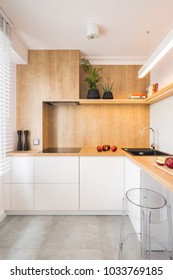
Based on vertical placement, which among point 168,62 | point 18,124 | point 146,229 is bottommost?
point 146,229

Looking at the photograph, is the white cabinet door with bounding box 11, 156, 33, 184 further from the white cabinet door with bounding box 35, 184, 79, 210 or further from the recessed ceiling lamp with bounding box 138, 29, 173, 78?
the recessed ceiling lamp with bounding box 138, 29, 173, 78

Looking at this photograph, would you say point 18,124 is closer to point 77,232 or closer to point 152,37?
point 77,232

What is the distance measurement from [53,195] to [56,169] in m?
0.36

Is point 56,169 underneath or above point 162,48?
underneath

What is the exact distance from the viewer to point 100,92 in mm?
3055

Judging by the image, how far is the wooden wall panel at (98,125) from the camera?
9.97 ft

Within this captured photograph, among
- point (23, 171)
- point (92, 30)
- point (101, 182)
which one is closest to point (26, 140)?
point (23, 171)

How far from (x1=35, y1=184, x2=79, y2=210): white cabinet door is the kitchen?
19 mm

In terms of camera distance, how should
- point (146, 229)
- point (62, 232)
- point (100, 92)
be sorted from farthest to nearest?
point (100, 92)
point (62, 232)
point (146, 229)

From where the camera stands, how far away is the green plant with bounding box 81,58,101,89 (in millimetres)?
2809

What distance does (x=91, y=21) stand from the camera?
6.51 ft

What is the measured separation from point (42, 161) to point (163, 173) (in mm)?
1628

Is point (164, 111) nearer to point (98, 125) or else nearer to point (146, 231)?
point (98, 125)
